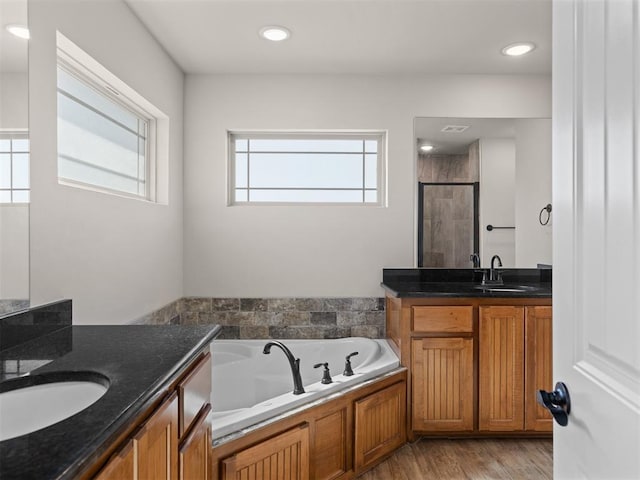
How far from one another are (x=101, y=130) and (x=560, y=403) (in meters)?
2.40

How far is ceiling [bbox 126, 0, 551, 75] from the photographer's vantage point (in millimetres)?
2354

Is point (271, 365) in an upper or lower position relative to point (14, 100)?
lower

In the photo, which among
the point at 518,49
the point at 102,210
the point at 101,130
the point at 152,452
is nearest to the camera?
the point at 152,452

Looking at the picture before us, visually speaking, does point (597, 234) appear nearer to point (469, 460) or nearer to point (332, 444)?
point (332, 444)

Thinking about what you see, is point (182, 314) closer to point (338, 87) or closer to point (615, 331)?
point (338, 87)

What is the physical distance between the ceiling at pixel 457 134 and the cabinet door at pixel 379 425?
1786 millimetres

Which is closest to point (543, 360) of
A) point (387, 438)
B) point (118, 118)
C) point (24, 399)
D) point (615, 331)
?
point (387, 438)

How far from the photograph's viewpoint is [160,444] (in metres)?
1.07

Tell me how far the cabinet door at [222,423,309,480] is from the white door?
1.26 meters

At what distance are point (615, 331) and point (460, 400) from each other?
7.34 ft

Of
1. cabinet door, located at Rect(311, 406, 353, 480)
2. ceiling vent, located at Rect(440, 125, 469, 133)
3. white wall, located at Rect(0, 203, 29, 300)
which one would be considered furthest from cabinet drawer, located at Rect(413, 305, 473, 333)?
white wall, located at Rect(0, 203, 29, 300)

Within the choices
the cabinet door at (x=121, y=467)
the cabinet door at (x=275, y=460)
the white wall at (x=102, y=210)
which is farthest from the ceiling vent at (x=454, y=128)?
the cabinet door at (x=121, y=467)

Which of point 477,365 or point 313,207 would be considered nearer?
point 477,365

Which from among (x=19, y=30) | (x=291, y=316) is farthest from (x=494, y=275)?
(x=19, y=30)
